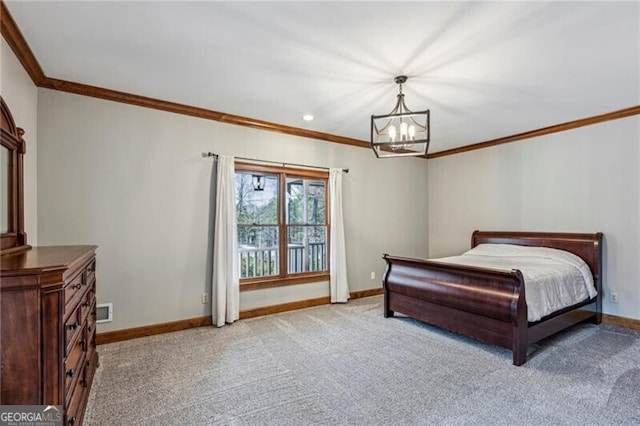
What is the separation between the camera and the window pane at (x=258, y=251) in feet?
14.2

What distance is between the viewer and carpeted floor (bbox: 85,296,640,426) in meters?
2.11

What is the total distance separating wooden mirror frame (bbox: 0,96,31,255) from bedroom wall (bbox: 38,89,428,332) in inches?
25.9

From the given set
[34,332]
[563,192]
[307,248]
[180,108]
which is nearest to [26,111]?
[180,108]

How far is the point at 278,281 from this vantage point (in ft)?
14.6

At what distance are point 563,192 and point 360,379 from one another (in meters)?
3.85

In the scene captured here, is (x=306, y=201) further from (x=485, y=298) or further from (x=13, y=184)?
(x=13, y=184)

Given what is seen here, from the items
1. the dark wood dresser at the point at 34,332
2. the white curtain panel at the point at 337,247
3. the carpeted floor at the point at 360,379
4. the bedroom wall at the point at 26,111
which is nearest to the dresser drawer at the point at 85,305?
the dark wood dresser at the point at 34,332

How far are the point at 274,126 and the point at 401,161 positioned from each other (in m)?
2.59

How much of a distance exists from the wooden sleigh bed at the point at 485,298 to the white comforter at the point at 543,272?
12cm

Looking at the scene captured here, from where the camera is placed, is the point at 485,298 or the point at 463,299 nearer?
the point at 485,298

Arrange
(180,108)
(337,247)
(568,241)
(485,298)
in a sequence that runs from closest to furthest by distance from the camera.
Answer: (485,298)
(180,108)
(568,241)
(337,247)

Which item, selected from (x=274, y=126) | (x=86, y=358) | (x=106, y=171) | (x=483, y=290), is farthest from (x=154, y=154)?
(x=483, y=290)

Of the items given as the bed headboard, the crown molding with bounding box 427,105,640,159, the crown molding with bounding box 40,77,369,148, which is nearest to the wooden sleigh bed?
the bed headboard

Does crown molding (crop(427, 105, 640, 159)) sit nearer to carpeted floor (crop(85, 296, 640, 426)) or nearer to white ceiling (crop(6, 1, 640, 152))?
white ceiling (crop(6, 1, 640, 152))
